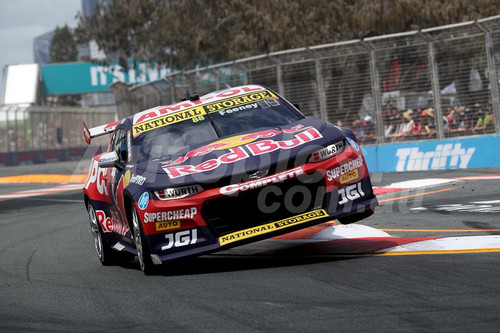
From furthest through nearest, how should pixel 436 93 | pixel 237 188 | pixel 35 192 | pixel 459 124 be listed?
pixel 35 192, pixel 436 93, pixel 459 124, pixel 237 188

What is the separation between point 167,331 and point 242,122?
3.68 meters

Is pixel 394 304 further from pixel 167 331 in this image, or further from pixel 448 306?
pixel 167 331

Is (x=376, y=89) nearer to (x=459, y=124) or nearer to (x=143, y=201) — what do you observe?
(x=459, y=124)

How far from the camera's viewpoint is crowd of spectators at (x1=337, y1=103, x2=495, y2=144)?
1841 centimetres

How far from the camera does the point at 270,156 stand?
736 cm

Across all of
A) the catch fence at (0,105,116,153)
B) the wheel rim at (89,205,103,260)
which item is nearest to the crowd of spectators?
the wheel rim at (89,205,103,260)

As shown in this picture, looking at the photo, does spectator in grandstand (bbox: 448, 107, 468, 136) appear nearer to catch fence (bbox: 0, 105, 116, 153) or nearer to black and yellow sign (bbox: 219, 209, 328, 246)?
black and yellow sign (bbox: 219, 209, 328, 246)

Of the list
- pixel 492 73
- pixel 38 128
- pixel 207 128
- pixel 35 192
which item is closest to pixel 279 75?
pixel 492 73

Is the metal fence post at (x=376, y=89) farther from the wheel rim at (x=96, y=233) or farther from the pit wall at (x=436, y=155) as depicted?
the wheel rim at (x=96, y=233)

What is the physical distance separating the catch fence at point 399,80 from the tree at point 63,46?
90696mm

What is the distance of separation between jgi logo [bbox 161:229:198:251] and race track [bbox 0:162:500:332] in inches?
11.4

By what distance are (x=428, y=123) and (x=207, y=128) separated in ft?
38.1

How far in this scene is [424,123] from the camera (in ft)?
63.8

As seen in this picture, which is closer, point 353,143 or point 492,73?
point 353,143
